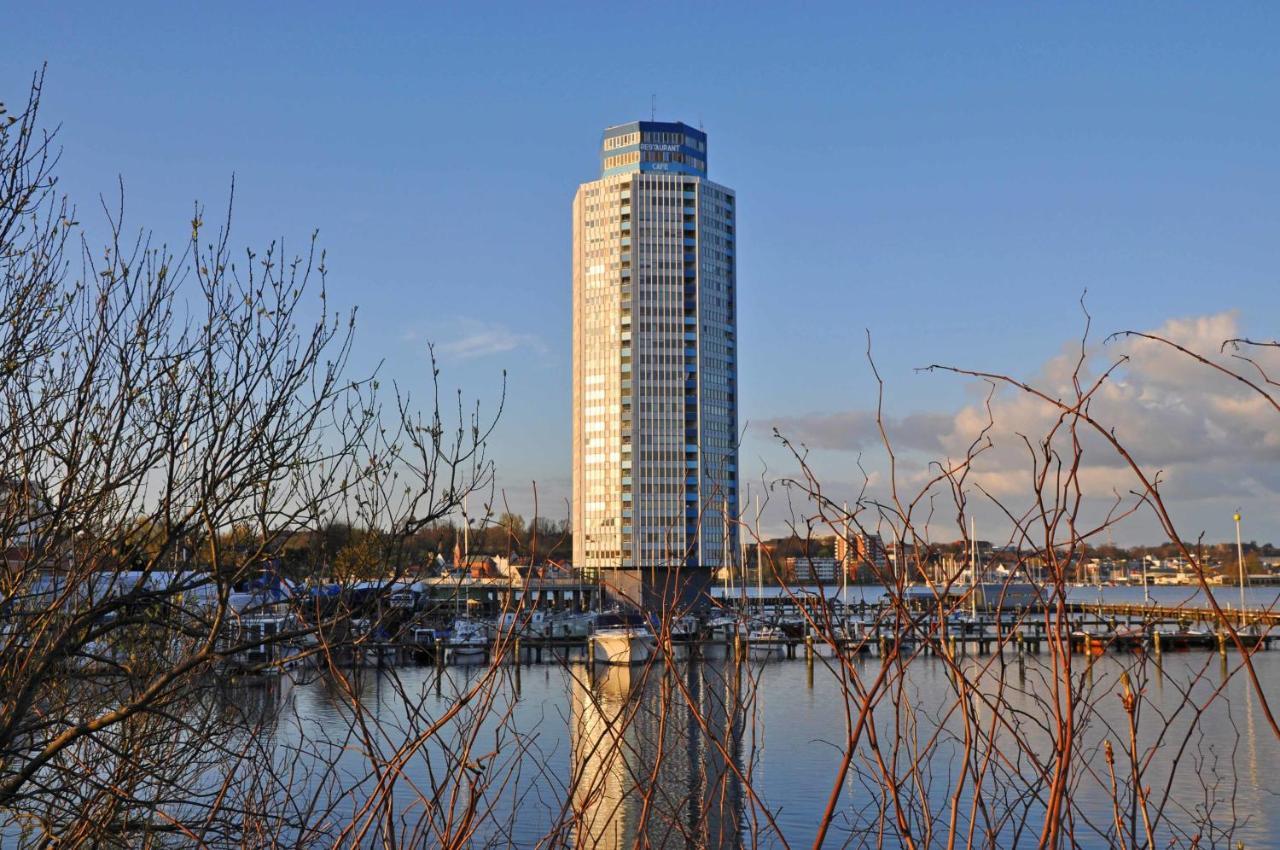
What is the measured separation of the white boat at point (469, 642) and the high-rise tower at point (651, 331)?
30.6 m

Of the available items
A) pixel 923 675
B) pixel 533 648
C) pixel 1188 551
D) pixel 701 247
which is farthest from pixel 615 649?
pixel 1188 551

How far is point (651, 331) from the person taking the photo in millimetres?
100750

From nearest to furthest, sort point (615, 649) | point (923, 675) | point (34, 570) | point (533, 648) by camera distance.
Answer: point (34, 570), point (923, 675), point (615, 649), point (533, 648)

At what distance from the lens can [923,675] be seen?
58.4m

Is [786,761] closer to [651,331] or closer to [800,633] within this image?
[800,633]

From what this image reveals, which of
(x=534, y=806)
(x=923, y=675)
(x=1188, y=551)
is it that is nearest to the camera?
(x=1188, y=551)

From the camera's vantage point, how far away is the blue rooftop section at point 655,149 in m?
102

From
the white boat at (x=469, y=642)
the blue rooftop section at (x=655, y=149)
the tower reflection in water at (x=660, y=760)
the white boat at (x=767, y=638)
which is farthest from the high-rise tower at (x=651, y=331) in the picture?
the white boat at (x=767, y=638)

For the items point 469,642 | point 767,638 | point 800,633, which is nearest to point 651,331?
point 800,633

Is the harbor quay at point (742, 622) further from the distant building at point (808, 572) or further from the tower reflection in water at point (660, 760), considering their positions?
the tower reflection in water at point (660, 760)

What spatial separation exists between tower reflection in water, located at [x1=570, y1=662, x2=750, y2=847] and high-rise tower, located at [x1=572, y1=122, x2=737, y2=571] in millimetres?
35740

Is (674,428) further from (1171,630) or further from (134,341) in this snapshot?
(134,341)

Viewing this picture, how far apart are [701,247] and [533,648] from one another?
4194 cm

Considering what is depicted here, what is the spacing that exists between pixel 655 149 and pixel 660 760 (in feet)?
338
